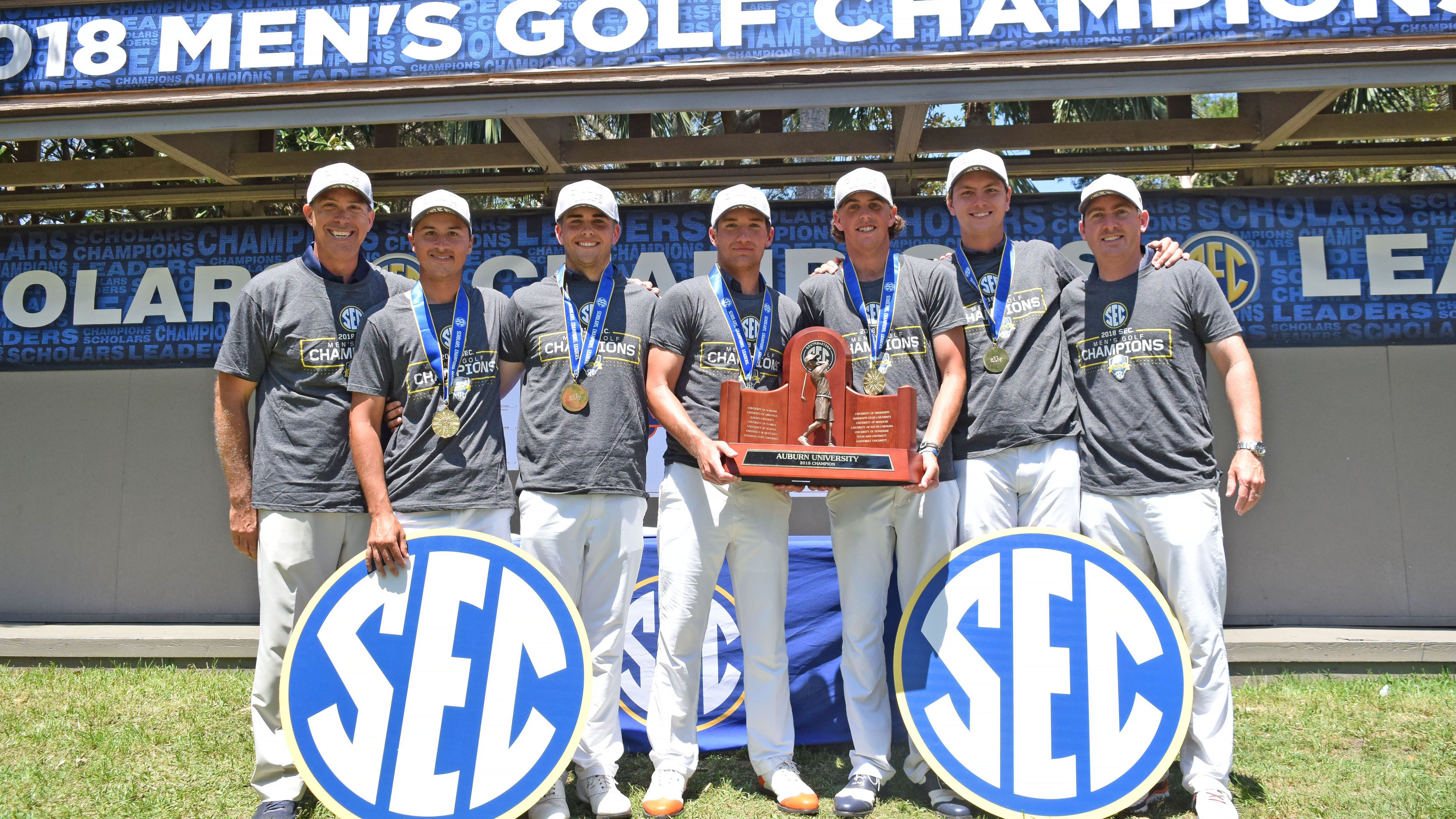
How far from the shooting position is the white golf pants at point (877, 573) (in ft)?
11.2

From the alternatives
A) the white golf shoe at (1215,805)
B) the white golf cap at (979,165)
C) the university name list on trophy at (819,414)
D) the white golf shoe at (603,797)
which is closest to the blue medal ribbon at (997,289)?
the white golf cap at (979,165)

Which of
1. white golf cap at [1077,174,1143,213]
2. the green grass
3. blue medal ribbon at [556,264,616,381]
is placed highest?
white golf cap at [1077,174,1143,213]

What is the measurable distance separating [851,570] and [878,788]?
80 cm

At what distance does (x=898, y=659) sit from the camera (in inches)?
132

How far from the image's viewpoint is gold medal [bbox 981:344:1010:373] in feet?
11.2

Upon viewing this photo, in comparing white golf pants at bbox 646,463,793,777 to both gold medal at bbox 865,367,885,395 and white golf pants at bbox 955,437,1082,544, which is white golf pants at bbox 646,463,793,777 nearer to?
gold medal at bbox 865,367,885,395

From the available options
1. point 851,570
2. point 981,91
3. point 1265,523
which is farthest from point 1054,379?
point 1265,523

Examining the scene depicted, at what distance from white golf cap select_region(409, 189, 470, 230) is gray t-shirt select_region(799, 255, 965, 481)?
1.39 m

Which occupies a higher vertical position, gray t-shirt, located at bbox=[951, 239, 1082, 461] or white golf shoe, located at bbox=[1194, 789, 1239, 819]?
gray t-shirt, located at bbox=[951, 239, 1082, 461]

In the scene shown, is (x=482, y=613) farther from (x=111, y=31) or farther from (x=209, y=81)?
(x=111, y=31)

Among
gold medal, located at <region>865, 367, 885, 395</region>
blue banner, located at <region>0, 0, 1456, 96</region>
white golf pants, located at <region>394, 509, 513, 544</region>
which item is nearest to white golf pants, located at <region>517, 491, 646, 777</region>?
white golf pants, located at <region>394, 509, 513, 544</region>

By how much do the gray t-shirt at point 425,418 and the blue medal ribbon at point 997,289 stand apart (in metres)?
1.80

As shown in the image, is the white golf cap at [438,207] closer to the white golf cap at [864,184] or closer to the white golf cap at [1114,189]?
the white golf cap at [864,184]

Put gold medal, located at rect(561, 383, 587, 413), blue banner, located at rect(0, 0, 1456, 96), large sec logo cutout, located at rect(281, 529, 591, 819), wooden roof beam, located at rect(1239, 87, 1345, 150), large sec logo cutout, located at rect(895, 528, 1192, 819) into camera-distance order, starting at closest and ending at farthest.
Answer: large sec logo cutout, located at rect(281, 529, 591, 819) < large sec logo cutout, located at rect(895, 528, 1192, 819) < gold medal, located at rect(561, 383, 587, 413) < blue banner, located at rect(0, 0, 1456, 96) < wooden roof beam, located at rect(1239, 87, 1345, 150)
